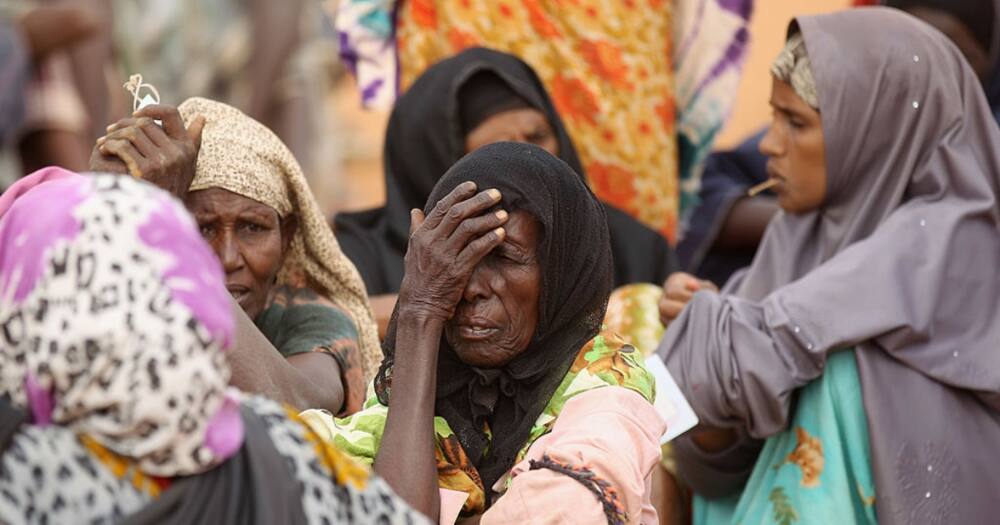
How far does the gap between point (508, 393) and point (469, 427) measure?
10 cm

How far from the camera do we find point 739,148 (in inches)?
268

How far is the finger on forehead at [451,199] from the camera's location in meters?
3.30

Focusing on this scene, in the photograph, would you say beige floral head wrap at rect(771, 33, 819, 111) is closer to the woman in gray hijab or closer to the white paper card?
the woman in gray hijab

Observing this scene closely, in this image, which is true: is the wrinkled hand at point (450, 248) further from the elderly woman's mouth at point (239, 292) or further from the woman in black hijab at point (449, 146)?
the woman in black hijab at point (449, 146)

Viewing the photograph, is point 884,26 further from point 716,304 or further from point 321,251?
point 321,251

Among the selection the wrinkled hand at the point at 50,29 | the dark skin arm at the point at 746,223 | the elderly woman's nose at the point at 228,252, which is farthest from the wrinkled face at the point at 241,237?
the wrinkled hand at the point at 50,29

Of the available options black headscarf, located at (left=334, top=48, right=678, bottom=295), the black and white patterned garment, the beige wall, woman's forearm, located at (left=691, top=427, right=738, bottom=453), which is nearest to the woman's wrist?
the black and white patterned garment

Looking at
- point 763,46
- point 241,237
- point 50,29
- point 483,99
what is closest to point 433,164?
point 483,99

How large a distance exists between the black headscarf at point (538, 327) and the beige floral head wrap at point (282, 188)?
2.13ft

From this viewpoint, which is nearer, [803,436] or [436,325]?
[436,325]

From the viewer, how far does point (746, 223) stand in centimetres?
635

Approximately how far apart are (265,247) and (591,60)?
248 centimetres

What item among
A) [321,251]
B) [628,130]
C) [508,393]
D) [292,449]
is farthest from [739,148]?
[292,449]

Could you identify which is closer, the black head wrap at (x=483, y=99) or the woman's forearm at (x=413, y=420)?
the woman's forearm at (x=413, y=420)
